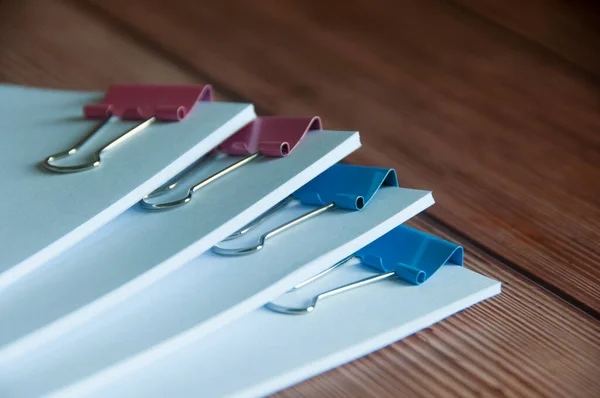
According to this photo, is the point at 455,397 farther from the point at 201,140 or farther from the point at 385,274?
the point at 201,140

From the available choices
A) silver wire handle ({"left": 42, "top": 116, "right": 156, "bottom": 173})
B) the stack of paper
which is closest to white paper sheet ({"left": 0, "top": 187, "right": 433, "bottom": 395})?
the stack of paper

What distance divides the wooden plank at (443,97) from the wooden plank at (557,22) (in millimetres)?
22

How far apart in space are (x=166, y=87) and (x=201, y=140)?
99mm

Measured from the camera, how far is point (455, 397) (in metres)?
0.49

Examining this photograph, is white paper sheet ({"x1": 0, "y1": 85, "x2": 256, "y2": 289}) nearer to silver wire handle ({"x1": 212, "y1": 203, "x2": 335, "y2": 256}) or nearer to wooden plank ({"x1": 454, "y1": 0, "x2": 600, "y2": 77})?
Answer: silver wire handle ({"x1": 212, "y1": 203, "x2": 335, "y2": 256})

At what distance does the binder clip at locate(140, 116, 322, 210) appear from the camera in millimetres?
602

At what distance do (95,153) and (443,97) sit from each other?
0.41 metres

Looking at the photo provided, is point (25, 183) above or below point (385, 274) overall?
above

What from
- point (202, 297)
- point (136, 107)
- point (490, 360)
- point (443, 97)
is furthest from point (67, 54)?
point (490, 360)

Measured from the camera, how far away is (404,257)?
58 cm

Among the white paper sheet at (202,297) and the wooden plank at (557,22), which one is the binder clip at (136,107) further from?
the wooden plank at (557,22)

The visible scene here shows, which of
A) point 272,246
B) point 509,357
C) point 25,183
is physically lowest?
point 509,357

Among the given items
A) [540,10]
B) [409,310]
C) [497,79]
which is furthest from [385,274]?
[540,10]

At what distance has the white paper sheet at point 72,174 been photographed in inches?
20.6
